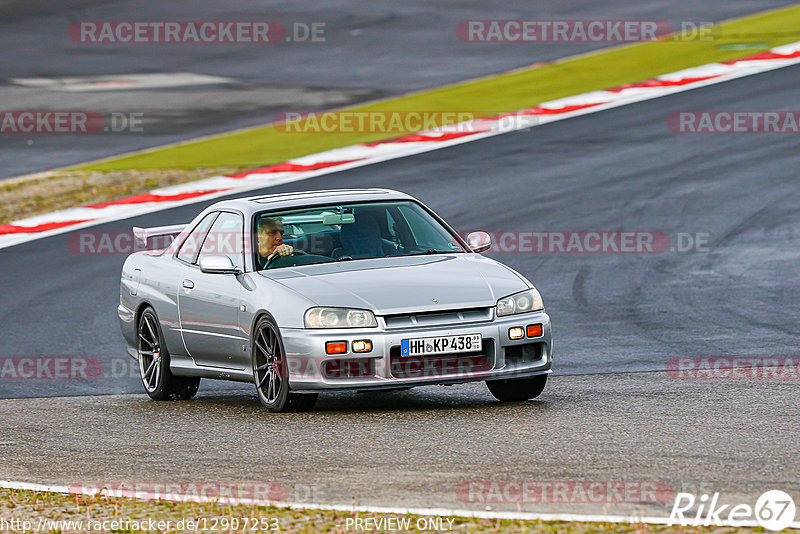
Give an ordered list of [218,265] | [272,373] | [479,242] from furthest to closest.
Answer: [479,242]
[218,265]
[272,373]

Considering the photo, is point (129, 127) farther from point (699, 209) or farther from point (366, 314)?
point (366, 314)

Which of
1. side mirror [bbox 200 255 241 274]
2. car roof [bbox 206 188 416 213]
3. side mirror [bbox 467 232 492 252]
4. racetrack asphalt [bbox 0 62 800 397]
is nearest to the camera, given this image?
side mirror [bbox 200 255 241 274]

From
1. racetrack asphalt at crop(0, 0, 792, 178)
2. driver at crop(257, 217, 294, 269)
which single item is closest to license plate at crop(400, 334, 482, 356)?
driver at crop(257, 217, 294, 269)

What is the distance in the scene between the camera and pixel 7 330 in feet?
48.7

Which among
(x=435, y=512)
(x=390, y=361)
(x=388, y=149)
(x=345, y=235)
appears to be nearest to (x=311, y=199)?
(x=345, y=235)

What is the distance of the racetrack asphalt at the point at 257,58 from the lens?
85.1 feet

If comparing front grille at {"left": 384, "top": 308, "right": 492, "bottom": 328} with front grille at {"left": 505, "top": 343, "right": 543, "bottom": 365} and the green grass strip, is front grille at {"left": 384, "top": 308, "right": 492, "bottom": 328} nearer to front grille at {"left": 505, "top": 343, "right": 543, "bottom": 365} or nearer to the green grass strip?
front grille at {"left": 505, "top": 343, "right": 543, "bottom": 365}

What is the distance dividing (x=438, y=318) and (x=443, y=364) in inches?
11.5

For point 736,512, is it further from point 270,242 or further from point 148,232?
point 148,232

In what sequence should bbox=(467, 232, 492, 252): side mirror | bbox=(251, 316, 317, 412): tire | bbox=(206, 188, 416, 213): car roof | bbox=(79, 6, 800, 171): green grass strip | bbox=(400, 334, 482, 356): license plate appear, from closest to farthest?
bbox=(400, 334, 482, 356): license plate < bbox=(251, 316, 317, 412): tire < bbox=(467, 232, 492, 252): side mirror < bbox=(206, 188, 416, 213): car roof < bbox=(79, 6, 800, 171): green grass strip

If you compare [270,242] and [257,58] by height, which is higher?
[257,58]

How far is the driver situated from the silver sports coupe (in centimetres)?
1

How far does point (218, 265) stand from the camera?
10.4 m

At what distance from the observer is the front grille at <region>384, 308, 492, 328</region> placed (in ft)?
31.1
